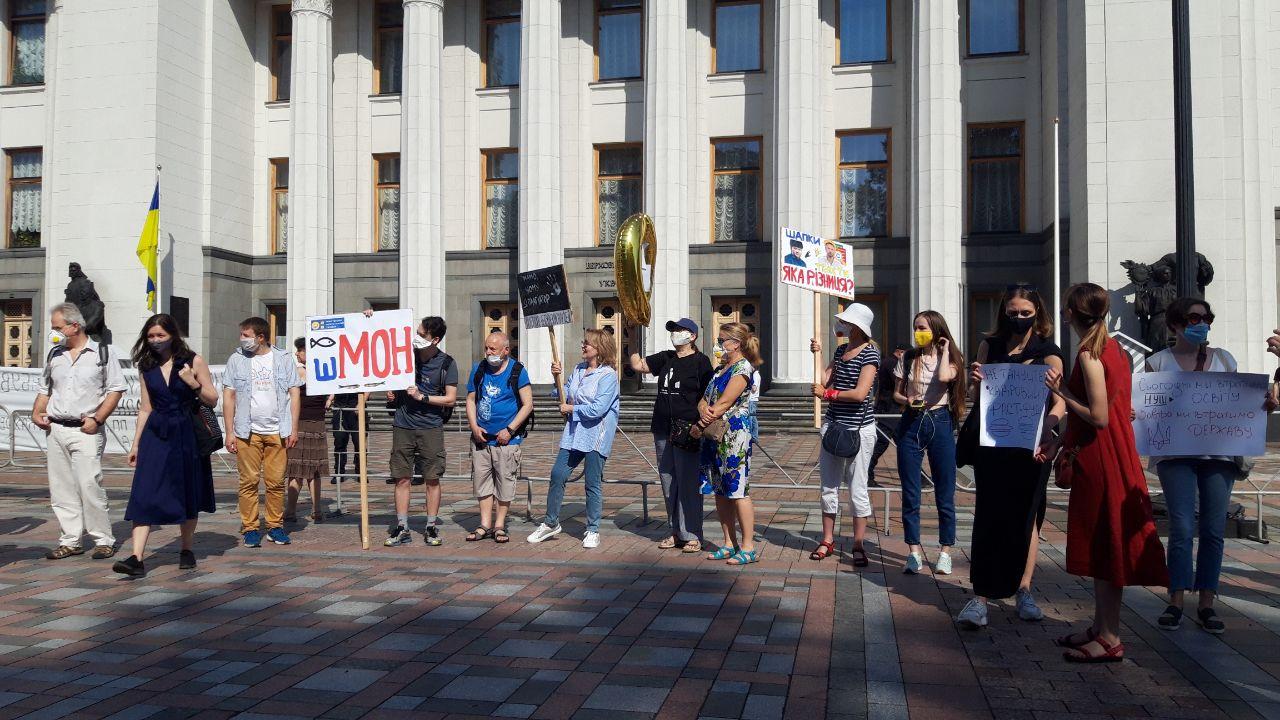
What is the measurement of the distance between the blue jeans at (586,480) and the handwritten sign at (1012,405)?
3.86 metres

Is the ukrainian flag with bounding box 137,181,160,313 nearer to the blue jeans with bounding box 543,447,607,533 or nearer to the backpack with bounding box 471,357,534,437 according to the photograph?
the backpack with bounding box 471,357,534,437

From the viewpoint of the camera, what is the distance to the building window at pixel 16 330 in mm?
28422

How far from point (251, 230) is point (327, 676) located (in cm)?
2691

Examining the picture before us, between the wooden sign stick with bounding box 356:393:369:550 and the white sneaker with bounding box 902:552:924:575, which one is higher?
the wooden sign stick with bounding box 356:393:369:550

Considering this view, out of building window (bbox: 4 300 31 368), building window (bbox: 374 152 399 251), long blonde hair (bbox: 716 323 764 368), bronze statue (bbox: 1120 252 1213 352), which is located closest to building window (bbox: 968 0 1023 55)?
bronze statue (bbox: 1120 252 1213 352)

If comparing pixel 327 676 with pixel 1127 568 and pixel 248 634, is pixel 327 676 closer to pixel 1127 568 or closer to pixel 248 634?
pixel 248 634

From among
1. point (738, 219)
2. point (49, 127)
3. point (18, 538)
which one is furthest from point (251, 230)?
point (18, 538)

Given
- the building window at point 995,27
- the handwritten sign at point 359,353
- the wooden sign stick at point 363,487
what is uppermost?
the building window at point 995,27

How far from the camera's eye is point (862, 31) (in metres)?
26.0

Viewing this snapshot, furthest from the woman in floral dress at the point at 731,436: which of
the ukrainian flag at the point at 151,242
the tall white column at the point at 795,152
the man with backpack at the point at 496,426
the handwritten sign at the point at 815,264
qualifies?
the ukrainian flag at the point at 151,242

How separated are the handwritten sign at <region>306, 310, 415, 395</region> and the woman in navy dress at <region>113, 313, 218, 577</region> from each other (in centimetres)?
115

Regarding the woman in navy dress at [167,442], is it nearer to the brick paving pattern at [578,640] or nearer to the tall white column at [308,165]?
the brick paving pattern at [578,640]

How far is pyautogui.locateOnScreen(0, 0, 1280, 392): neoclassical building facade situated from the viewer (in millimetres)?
24250

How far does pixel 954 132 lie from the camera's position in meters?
23.6
